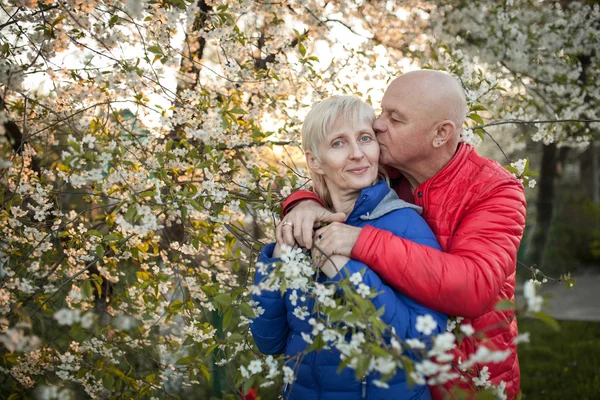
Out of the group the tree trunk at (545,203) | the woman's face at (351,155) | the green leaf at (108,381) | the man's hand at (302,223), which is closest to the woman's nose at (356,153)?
the woman's face at (351,155)

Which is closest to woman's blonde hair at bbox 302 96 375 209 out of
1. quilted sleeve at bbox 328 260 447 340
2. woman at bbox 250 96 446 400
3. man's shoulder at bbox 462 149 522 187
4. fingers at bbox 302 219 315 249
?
woman at bbox 250 96 446 400

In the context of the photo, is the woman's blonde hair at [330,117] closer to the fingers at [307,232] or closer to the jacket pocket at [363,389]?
the fingers at [307,232]

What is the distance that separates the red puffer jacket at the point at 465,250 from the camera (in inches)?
72.7

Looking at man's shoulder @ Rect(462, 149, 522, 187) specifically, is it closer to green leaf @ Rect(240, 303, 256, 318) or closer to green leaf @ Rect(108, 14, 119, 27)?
green leaf @ Rect(240, 303, 256, 318)

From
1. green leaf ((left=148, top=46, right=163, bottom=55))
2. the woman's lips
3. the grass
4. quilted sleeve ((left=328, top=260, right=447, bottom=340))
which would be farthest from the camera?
the grass

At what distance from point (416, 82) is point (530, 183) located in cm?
86

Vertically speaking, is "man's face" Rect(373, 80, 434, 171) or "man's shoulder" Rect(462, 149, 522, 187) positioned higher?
"man's face" Rect(373, 80, 434, 171)

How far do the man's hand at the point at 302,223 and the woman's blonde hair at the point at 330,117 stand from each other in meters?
0.25

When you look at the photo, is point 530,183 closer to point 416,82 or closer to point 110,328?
point 416,82

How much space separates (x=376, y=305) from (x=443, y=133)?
0.83 metres

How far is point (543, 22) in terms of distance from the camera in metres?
6.36

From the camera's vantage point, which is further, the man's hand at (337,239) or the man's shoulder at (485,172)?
the man's shoulder at (485,172)

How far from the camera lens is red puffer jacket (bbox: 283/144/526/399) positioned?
1.85 metres

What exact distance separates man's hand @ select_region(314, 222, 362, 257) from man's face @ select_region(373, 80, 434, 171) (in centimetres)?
46
